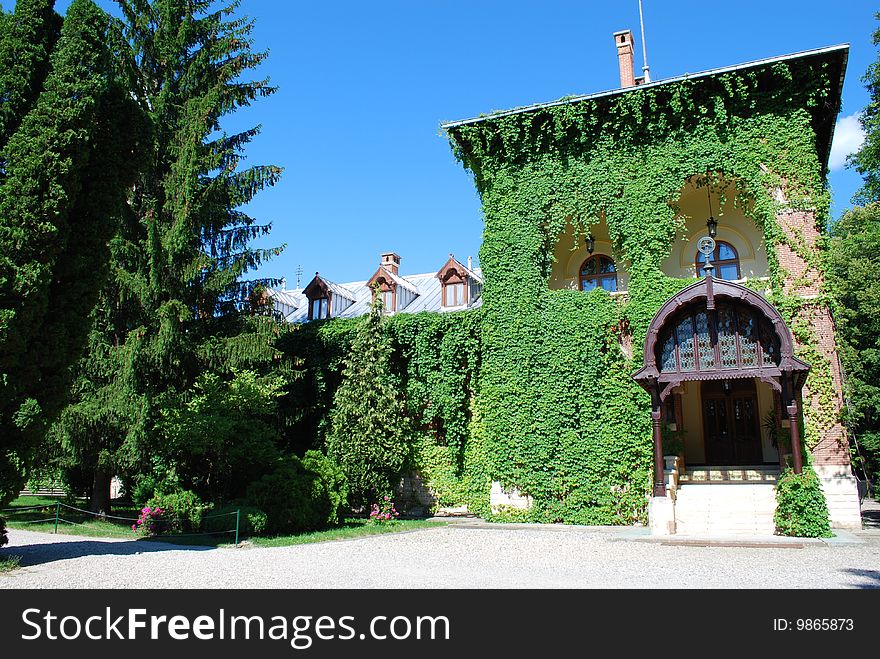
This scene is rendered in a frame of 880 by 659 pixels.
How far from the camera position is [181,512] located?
15281 millimetres

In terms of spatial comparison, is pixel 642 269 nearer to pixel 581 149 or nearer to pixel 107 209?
pixel 581 149

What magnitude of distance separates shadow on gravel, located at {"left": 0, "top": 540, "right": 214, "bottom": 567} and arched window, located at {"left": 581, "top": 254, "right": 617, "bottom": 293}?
13.9 m

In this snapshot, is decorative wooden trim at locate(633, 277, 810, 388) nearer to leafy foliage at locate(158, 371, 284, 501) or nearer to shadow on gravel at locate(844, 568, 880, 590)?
shadow on gravel at locate(844, 568, 880, 590)

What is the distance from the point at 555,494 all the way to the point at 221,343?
10821 mm

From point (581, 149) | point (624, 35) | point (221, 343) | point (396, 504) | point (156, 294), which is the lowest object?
point (396, 504)

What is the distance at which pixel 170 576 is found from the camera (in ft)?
30.4

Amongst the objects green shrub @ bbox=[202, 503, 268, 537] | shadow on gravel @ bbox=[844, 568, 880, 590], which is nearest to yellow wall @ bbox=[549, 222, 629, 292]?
green shrub @ bbox=[202, 503, 268, 537]

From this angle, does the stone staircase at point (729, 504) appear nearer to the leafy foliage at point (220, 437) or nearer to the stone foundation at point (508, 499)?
the stone foundation at point (508, 499)

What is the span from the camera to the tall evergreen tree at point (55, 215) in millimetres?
10344

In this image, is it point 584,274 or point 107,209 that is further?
point 584,274

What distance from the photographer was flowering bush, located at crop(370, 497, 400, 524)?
18156 mm
